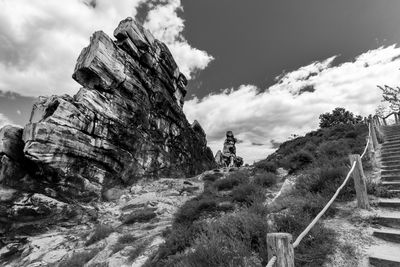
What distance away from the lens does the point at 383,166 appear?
9062mm

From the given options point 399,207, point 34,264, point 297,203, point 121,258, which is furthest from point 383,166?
point 34,264

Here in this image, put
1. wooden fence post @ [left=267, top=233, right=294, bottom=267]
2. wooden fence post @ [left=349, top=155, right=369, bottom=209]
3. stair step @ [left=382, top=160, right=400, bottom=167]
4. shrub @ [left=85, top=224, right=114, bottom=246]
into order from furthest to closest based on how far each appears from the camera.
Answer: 1. shrub @ [left=85, top=224, right=114, bottom=246]
2. stair step @ [left=382, top=160, right=400, bottom=167]
3. wooden fence post @ [left=349, top=155, right=369, bottom=209]
4. wooden fence post @ [left=267, top=233, right=294, bottom=267]

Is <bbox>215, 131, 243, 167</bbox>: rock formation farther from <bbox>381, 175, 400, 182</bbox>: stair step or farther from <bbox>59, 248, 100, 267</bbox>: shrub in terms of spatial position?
<bbox>381, 175, 400, 182</bbox>: stair step

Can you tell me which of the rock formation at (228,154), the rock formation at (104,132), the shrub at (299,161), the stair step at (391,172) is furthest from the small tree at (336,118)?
the stair step at (391,172)

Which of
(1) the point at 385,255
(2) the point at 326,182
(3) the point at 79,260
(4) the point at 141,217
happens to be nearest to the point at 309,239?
(1) the point at 385,255

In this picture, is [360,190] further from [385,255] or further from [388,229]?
[385,255]

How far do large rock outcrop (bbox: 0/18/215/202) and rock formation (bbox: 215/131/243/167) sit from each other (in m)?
22.1

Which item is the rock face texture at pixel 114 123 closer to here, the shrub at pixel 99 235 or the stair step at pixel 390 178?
the shrub at pixel 99 235

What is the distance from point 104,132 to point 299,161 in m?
18.7

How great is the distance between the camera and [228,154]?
60500mm

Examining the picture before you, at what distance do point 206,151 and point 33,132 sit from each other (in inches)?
1349

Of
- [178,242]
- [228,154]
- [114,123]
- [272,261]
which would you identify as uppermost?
[228,154]

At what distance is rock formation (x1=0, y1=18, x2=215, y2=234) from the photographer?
1862cm

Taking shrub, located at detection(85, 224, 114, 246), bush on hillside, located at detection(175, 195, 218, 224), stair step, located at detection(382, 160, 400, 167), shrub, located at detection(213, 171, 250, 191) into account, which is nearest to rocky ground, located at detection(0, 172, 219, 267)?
shrub, located at detection(85, 224, 114, 246)
